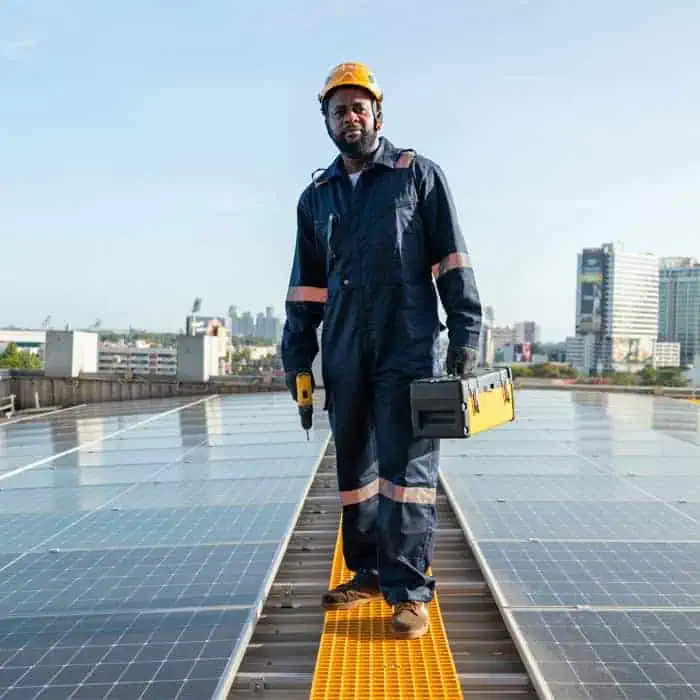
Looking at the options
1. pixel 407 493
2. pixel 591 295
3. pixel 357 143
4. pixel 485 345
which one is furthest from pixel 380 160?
pixel 591 295

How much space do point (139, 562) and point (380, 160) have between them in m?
1.68

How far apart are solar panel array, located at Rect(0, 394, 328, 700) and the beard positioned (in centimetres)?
147

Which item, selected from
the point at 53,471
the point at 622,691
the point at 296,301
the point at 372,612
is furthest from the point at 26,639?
the point at 53,471

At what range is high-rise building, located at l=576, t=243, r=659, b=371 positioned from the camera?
115 m

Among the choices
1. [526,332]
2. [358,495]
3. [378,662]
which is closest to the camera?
[378,662]

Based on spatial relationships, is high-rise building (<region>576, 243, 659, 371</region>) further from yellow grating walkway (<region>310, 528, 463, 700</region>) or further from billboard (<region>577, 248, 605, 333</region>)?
yellow grating walkway (<region>310, 528, 463, 700</region>)

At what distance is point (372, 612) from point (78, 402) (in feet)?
43.8

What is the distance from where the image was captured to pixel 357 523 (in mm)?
2465

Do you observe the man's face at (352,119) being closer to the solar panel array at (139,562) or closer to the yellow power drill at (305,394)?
the yellow power drill at (305,394)

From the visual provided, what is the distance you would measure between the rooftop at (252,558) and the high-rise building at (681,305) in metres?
120

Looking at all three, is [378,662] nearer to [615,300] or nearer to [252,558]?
[252,558]

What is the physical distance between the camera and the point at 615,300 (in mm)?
116562

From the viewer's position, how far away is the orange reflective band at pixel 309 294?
2533mm

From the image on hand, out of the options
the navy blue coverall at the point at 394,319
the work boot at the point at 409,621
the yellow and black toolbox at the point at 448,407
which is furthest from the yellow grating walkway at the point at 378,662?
the yellow and black toolbox at the point at 448,407
